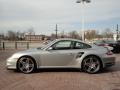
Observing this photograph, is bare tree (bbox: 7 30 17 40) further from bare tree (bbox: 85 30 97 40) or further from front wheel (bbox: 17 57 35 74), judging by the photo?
front wheel (bbox: 17 57 35 74)

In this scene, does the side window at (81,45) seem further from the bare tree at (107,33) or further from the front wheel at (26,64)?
the bare tree at (107,33)

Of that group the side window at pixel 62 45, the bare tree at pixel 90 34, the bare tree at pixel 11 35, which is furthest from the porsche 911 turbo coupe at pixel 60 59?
the bare tree at pixel 90 34

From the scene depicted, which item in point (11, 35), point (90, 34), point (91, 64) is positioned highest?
point (90, 34)

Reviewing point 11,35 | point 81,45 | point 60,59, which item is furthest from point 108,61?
point 11,35

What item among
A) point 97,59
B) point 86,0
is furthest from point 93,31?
point 97,59

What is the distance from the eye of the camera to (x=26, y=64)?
9.34 metres

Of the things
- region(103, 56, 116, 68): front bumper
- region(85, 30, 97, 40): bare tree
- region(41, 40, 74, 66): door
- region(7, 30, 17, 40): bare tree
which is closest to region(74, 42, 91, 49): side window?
region(41, 40, 74, 66): door

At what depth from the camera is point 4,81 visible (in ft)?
24.9

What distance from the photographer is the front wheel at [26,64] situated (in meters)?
9.30

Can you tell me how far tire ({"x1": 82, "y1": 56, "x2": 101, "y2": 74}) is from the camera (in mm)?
9328

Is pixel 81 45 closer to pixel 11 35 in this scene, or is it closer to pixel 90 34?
pixel 11 35

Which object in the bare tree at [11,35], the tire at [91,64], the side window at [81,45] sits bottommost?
the tire at [91,64]

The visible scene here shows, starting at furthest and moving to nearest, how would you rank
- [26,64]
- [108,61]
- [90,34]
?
[90,34] → [108,61] → [26,64]

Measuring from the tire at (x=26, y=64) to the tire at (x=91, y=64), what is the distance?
1992 mm
